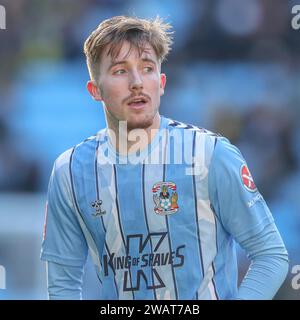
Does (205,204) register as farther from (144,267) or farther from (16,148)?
(16,148)

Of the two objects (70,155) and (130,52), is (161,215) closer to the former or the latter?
(70,155)

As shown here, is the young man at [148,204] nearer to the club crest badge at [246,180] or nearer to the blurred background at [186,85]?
the club crest badge at [246,180]

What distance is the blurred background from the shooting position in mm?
4934

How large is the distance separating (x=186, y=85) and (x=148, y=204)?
2.77 meters

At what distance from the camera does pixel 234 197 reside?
253 centimetres

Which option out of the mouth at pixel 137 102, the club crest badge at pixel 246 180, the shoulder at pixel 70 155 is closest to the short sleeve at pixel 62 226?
the shoulder at pixel 70 155

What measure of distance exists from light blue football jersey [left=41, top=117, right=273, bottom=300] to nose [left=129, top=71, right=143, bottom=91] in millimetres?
155

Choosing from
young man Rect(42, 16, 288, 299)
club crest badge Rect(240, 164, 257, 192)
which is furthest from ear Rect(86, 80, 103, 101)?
club crest badge Rect(240, 164, 257, 192)

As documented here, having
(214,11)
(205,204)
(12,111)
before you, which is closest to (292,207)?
(214,11)

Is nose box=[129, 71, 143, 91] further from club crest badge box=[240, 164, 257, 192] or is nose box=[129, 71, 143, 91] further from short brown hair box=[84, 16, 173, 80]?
club crest badge box=[240, 164, 257, 192]

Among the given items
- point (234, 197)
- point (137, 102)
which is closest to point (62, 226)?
point (137, 102)

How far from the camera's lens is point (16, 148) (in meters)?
5.11

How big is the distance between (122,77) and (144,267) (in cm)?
66

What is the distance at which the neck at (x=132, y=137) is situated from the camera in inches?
105
